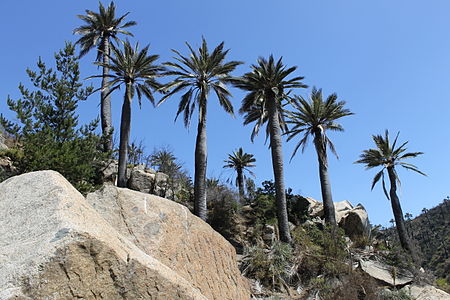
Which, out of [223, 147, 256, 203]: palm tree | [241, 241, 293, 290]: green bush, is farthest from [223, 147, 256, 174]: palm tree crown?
[241, 241, 293, 290]: green bush

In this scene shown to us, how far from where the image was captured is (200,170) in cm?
2181

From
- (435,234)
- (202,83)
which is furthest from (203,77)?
(435,234)

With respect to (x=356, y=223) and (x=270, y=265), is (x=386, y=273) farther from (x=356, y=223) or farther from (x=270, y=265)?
(x=356, y=223)

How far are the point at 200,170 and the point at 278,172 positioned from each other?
442 centimetres

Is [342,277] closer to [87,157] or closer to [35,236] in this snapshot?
[87,157]

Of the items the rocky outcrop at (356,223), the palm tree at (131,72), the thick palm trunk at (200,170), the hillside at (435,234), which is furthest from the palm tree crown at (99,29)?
the hillside at (435,234)

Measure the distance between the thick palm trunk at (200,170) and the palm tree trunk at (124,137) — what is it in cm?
464

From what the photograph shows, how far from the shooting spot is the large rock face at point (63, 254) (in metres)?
3.66

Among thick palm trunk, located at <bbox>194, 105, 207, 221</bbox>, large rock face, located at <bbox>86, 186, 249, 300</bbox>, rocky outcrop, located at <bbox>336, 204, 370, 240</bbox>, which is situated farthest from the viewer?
rocky outcrop, located at <bbox>336, 204, 370, 240</bbox>

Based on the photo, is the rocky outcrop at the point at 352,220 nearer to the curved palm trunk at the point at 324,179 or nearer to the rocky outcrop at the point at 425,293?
the curved palm trunk at the point at 324,179

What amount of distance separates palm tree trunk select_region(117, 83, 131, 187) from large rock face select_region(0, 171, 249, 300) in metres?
18.5

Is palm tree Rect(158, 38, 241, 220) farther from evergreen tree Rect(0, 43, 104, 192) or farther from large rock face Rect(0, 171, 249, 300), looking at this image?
large rock face Rect(0, 171, 249, 300)

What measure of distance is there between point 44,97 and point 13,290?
17.0 metres

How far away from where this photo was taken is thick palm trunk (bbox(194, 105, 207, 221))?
2086 cm
